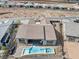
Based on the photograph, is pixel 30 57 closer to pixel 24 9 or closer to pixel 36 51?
pixel 36 51

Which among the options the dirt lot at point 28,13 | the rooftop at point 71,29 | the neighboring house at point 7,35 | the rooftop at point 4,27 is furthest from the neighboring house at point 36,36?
the dirt lot at point 28,13

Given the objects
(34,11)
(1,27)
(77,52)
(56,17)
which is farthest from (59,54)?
(34,11)

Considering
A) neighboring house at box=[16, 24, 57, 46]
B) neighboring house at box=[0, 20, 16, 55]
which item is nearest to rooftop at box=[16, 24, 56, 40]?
neighboring house at box=[16, 24, 57, 46]

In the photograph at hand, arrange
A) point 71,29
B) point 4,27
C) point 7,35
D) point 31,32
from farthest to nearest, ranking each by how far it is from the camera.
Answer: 1. point 4,27
2. point 71,29
3. point 7,35
4. point 31,32

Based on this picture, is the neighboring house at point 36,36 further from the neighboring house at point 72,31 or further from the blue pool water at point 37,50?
the neighboring house at point 72,31

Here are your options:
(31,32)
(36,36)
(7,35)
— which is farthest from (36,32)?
(7,35)

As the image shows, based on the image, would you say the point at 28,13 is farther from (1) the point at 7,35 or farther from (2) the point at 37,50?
(2) the point at 37,50
